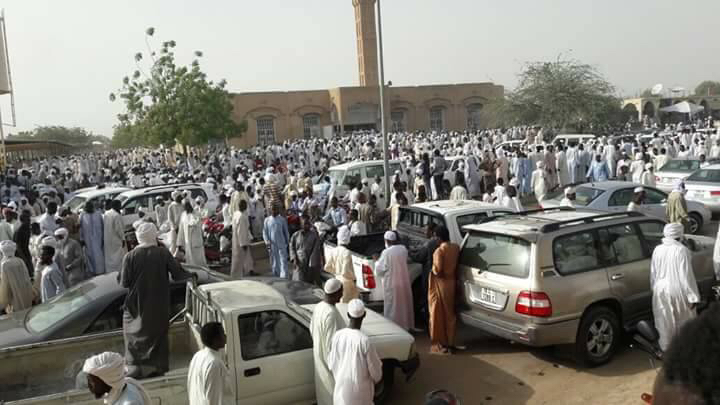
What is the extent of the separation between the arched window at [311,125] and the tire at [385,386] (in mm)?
49014

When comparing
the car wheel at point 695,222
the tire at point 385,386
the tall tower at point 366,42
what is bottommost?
the tire at point 385,386

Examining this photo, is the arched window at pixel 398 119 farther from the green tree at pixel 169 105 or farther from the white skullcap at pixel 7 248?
the white skullcap at pixel 7 248

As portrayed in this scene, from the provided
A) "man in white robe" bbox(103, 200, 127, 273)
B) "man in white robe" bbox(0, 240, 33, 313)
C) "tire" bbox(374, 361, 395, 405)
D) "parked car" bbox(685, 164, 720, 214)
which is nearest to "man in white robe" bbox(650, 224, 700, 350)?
"tire" bbox(374, 361, 395, 405)

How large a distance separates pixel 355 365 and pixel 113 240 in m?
7.65

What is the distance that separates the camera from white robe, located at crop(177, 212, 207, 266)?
10359mm

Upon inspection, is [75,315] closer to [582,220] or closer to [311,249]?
[311,249]

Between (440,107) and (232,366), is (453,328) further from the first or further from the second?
(440,107)

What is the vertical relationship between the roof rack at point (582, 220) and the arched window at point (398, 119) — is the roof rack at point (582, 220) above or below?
A: below

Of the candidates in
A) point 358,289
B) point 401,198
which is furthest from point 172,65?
point 358,289

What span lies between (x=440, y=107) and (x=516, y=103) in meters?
20.9

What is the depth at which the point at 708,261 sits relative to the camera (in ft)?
24.2

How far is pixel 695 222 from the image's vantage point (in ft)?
40.1

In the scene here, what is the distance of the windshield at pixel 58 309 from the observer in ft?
19.5

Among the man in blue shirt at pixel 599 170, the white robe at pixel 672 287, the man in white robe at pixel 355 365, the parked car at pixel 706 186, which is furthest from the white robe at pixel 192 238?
the man in blue shirt at pixel 599 170
